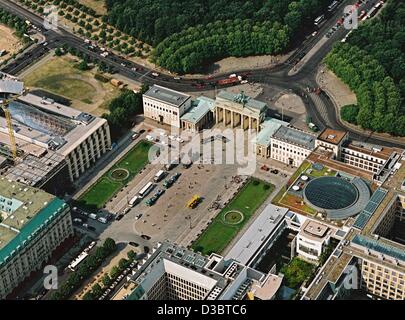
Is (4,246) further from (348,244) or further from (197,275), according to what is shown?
(348,244)

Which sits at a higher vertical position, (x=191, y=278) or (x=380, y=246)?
(x=380, y=246)

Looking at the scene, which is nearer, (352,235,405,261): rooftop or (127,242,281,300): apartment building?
(127,242,281,300): apartment building

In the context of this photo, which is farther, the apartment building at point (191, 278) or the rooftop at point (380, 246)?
the rooftop at point (380, 246)

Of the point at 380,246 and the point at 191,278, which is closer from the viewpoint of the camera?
the point at 191,278

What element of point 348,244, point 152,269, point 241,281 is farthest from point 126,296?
point 348,244

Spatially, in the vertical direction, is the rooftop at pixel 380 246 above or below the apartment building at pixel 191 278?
Result: above

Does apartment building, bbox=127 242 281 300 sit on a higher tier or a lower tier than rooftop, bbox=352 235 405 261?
lower
